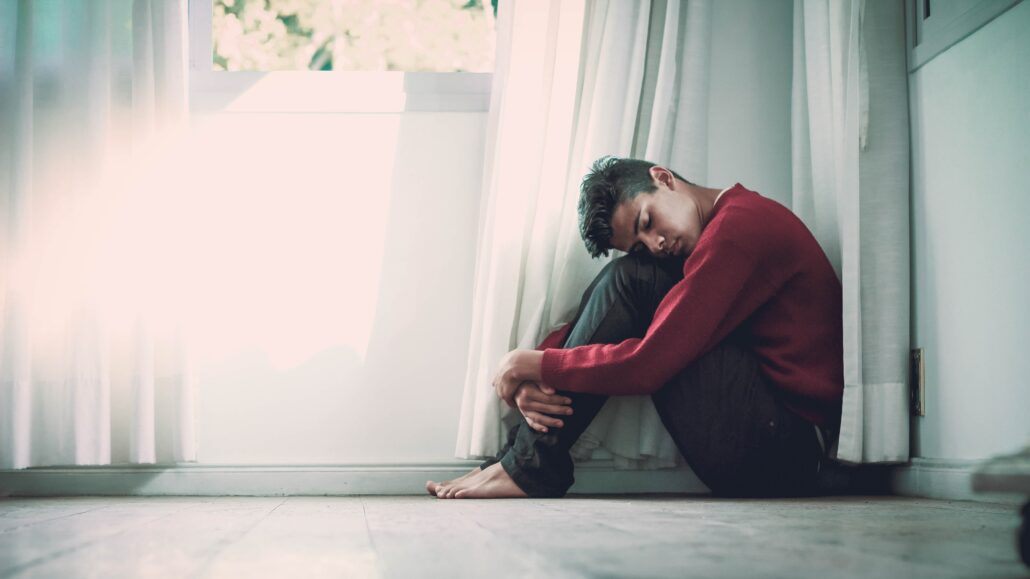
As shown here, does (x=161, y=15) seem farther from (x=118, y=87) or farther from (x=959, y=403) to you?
(x=959, y=403)

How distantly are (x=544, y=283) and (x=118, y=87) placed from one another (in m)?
1.10

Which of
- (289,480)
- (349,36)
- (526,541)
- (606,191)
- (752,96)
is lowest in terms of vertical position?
(289,480)

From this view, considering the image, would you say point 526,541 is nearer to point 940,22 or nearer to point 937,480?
point 937,480

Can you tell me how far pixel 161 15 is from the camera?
2145 millimetres

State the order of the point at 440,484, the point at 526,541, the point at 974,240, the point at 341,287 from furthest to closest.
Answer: the point at 341,287, the point at 440,484, the point at 974,240, the point at 526,541

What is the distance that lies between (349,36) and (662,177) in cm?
99

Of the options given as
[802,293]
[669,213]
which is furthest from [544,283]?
[802,293]

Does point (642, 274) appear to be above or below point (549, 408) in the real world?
above

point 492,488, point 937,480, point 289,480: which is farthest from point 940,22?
point 289,480

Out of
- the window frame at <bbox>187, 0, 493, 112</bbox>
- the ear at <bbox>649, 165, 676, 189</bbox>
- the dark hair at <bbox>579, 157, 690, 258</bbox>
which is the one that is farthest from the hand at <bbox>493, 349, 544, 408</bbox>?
the window frame at <bbox>187, 0, 493, 112</bbox>

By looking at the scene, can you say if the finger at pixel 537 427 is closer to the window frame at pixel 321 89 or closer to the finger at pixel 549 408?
the finger at pixel 549 408

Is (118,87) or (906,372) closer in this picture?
(906,372)

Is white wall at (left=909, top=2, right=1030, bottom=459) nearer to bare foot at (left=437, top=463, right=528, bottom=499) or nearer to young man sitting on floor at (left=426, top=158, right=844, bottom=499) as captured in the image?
young man sitting on floor at (left=426, top=158, right=844, bottom=499)

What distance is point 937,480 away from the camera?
174 centimetres
